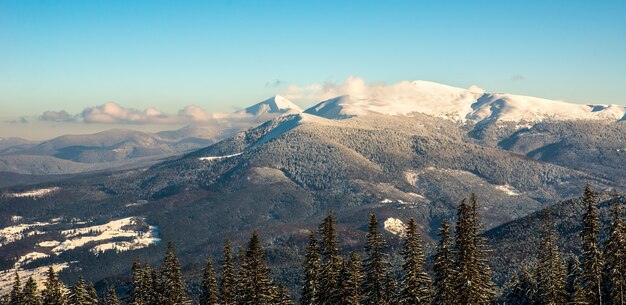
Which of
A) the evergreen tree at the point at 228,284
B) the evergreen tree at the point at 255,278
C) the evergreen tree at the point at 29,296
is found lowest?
the evergreen tree at the point at 29,296

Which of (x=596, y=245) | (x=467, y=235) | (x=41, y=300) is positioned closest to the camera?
(x=467, y=235)

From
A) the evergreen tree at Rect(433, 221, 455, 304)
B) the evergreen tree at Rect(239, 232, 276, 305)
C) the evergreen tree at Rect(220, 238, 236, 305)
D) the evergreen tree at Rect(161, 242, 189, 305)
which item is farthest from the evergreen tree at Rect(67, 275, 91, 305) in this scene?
the evergreen tree at Rect(433, 221, 455, 304)

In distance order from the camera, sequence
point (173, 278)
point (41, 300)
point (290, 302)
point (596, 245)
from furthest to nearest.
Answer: point (41, 300)
point (173, 278)
point (290, 302)
point (596, 245)

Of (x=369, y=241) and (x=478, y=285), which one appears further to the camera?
(x=369, y=241)

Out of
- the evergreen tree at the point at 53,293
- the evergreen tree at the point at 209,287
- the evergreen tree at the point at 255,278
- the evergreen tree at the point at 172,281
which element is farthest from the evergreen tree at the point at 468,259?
the evergreen tree at the point at 53,293

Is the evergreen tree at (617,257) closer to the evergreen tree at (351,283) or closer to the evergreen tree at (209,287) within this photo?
the evergreen tree at (351,283)

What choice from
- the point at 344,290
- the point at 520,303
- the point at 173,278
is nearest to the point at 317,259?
the point at 344,290

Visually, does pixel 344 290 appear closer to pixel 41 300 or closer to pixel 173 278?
pixel 173 278
